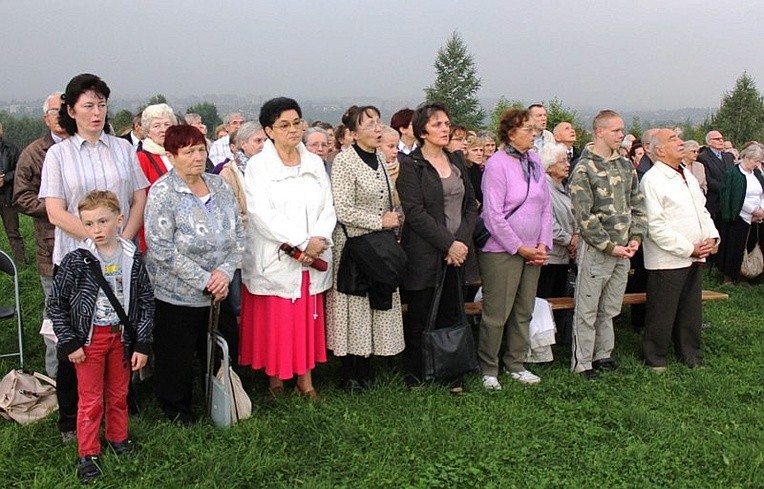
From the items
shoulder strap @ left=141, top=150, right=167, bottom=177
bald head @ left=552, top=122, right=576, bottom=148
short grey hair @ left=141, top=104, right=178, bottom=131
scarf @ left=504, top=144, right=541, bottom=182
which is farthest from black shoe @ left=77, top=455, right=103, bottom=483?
bald head @ left=552, top=122, right=576, bottom=148

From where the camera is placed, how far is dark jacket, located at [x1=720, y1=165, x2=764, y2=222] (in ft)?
30.3

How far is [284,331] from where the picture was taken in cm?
471

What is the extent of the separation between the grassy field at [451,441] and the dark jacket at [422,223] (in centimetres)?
85

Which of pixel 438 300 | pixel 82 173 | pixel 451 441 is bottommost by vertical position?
pixel 451 441

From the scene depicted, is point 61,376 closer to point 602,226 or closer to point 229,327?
point 229,327

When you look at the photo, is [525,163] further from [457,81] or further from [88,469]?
[457,81]

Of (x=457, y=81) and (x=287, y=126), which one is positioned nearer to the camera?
(x=287, y=126)

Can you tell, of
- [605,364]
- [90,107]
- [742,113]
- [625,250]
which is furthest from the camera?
[742,113]

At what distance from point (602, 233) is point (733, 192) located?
16.5 ft

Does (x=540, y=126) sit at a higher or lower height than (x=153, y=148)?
higher

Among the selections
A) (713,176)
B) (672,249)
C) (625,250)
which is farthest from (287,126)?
(713,176)

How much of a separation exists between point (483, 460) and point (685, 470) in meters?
1.17

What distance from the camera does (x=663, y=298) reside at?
19.2ft

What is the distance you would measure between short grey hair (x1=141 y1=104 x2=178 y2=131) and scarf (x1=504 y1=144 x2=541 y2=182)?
251cm
